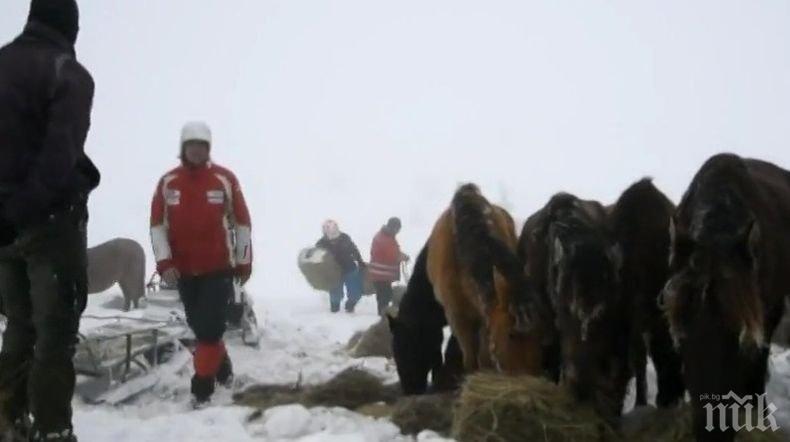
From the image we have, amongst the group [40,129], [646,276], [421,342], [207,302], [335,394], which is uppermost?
[40,129]

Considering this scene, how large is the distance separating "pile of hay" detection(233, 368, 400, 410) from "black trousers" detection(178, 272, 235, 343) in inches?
21.3

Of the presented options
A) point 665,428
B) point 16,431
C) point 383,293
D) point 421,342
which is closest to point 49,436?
point 16,431

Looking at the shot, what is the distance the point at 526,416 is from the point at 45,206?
2.51m

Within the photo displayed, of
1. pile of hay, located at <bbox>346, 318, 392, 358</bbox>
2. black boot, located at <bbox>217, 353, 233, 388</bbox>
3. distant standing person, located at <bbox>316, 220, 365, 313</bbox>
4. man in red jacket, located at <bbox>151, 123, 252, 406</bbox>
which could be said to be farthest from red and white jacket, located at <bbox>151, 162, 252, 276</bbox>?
distant standing person, located at <bbox>316, 220, 365, 313</bbox>

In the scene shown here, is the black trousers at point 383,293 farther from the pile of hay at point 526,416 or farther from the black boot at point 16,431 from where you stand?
the black boot at point 16,431

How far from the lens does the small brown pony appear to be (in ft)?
15.2

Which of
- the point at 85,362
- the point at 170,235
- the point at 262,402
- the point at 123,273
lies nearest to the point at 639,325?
the point at 262,402

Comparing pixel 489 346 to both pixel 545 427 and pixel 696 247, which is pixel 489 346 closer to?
pixel 545 427

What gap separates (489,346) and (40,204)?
261 cm

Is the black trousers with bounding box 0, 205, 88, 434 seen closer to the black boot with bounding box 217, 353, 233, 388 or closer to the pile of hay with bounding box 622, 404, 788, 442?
the pile of hay with bounding box 622, 404, 788, 442

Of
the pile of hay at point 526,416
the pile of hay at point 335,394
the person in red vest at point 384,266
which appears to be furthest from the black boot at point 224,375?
the person in red vest at point 384,266

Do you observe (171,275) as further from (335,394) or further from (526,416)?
(526,416)

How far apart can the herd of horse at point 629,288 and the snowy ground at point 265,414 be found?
81cm

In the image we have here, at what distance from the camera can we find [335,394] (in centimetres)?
573
